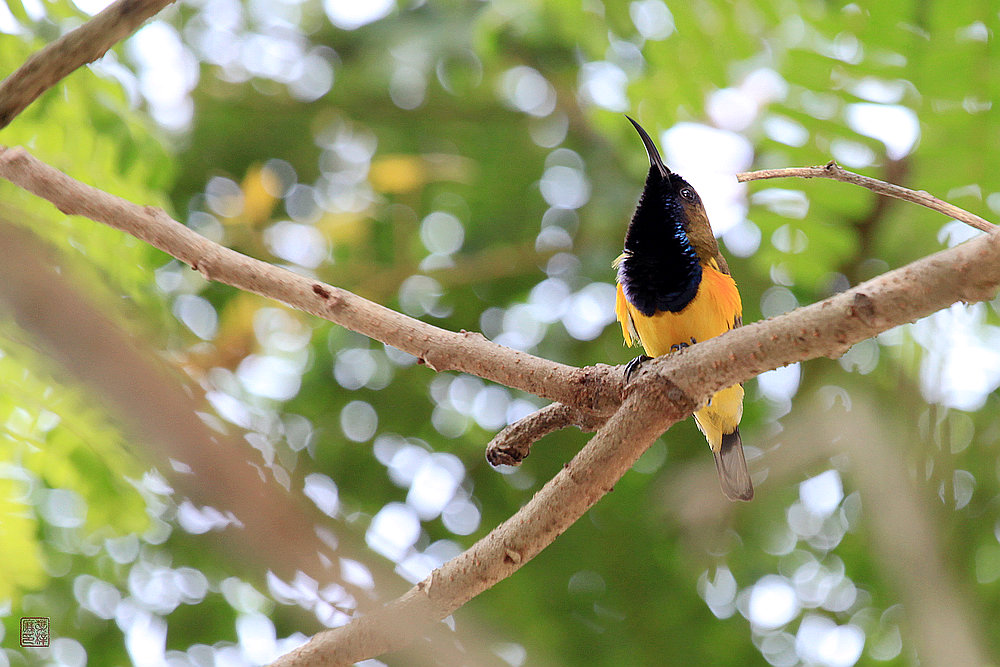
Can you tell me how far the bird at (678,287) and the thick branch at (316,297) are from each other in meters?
1.04

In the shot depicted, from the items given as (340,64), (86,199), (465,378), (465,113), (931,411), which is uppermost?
(86,199)

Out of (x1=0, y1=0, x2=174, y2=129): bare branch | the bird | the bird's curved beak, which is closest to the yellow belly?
the bird

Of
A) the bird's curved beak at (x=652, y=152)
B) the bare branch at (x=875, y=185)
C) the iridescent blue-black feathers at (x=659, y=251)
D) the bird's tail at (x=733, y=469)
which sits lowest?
the bird's tail at (x=733, y=469)

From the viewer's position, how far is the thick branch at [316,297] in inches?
67.4

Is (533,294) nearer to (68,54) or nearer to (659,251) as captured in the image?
(659,251)

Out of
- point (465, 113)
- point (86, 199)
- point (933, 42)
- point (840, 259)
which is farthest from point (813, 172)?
point (465, 113)

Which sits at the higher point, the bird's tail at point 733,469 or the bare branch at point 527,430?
the bare branch at point 527,430

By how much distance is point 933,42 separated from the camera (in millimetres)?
2855

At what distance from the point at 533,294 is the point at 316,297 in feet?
7.19

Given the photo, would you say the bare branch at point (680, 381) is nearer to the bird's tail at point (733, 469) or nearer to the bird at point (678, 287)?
the bird at point (678, 287)

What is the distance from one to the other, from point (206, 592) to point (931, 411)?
2.75 metres

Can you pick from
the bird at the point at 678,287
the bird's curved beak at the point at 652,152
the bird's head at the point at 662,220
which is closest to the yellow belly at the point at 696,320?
the bird at the point at 678,287

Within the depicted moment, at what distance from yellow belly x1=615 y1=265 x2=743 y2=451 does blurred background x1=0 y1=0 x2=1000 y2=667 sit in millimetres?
494

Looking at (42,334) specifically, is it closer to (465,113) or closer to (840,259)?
(840,259)
